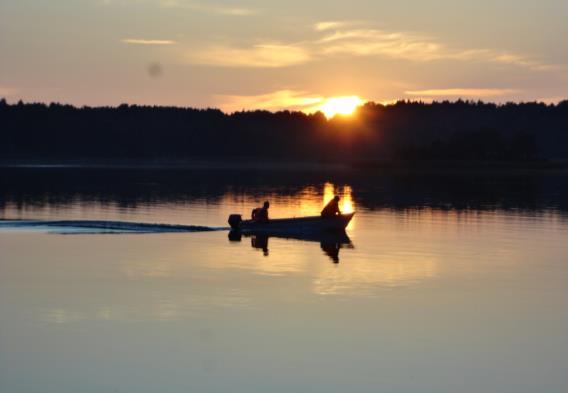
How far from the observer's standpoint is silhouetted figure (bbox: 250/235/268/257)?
128 ft

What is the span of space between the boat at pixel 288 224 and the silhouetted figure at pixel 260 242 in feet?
1.62

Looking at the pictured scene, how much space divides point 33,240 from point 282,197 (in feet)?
129

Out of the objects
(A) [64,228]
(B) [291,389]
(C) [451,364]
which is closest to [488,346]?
(C) [451,364]

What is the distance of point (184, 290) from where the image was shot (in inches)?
1073

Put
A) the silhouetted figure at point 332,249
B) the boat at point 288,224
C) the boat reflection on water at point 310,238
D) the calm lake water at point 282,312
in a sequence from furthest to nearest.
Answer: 1. the boat at point 288,224
2. the boat reflection on water at point 310,238
3. the silhouetted figure at point 332,249
4. the calm lake water at point 282,312

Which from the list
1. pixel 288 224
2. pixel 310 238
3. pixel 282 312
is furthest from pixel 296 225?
pixel 282 312

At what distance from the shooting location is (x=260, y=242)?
137ft

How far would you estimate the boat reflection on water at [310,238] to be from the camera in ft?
132

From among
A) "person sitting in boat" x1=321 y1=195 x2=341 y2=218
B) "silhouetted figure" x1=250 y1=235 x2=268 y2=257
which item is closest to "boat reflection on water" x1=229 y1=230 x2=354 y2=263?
"silhouetted figure" x1=250 y1=235 x2=268 y2=257

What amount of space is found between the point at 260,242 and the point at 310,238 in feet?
10.7

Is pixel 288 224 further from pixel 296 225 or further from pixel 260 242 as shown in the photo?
pixel 260 242

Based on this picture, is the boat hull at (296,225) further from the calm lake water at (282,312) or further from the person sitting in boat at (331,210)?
the calm lake water at (282,312)

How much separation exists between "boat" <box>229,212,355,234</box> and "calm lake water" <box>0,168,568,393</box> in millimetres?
969

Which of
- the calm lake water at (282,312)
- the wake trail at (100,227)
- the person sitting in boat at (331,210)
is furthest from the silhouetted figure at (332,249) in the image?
the wake trail at (100,227)
